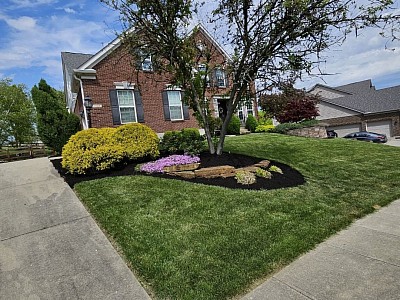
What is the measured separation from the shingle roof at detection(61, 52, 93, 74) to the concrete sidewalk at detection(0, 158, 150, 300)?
665 inches

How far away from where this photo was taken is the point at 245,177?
544cm

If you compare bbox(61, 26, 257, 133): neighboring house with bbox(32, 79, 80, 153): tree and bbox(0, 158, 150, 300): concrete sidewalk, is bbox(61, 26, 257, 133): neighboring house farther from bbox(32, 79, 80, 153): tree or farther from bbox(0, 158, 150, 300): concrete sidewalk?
bbox(0, 158, 150, 300): concrete sidewalk

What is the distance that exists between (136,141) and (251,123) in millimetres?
11887

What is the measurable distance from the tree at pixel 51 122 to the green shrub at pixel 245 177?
990 centimetres

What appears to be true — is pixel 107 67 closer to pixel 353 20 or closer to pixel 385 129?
pixel 353 20

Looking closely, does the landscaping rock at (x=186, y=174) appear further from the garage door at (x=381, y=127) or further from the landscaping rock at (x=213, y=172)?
the garage door at (x=381, y=127)

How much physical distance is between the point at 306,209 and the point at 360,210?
922 mm

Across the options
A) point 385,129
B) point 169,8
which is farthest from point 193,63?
point 385,129

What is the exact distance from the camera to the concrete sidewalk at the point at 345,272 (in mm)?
2182

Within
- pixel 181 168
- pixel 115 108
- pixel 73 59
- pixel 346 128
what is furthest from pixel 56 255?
pixel 346 128

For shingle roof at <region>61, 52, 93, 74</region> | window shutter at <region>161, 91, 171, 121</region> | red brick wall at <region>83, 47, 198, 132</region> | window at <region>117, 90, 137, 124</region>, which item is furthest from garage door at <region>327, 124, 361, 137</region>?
shingle roof at <region>61, 52, 93, 74</region>

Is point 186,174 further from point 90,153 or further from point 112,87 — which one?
point 112,87

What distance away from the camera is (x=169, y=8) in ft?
20.3

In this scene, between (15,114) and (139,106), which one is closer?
(139,106)
